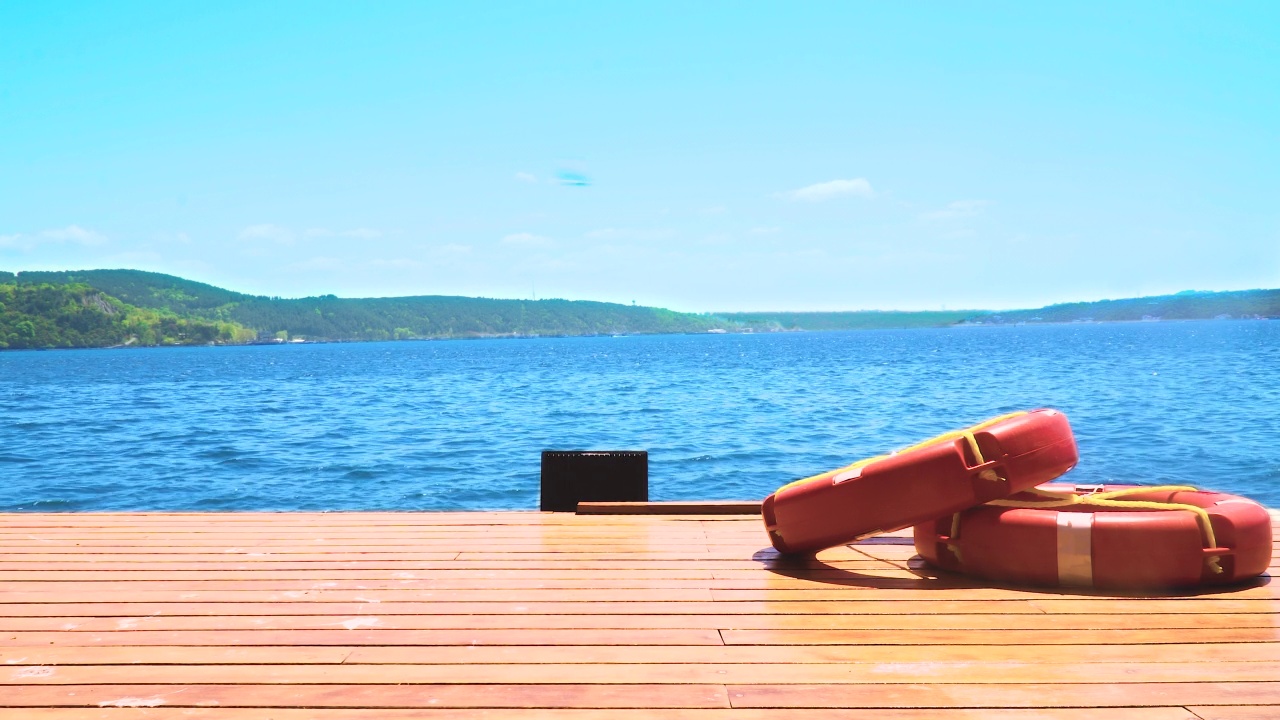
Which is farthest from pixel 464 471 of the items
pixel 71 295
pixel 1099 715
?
pixel 71 295

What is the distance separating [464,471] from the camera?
17406 mm

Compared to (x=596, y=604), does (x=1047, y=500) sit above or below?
above

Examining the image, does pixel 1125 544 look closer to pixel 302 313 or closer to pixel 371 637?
pixel 371 637

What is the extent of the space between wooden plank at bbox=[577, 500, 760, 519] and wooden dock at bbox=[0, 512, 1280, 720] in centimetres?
79

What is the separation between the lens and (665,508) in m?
5.91

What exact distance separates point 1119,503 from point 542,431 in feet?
67.7

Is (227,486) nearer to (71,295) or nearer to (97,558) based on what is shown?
(97,558)

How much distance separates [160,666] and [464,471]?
47.4 feet

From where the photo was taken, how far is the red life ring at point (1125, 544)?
12.8 ft

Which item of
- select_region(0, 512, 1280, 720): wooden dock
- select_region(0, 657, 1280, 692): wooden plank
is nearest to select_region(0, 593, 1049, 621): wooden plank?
select_region(0, 512, 1280, 720): wooden dock

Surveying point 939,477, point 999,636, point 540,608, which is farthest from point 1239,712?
point 540,608

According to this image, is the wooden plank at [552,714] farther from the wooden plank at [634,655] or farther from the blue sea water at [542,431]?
the blue sea water at [542,431]

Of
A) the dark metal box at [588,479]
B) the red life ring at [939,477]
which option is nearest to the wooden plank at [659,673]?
the red life ring at [939,477]

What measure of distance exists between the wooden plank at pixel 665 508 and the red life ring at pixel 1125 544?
180 cm
